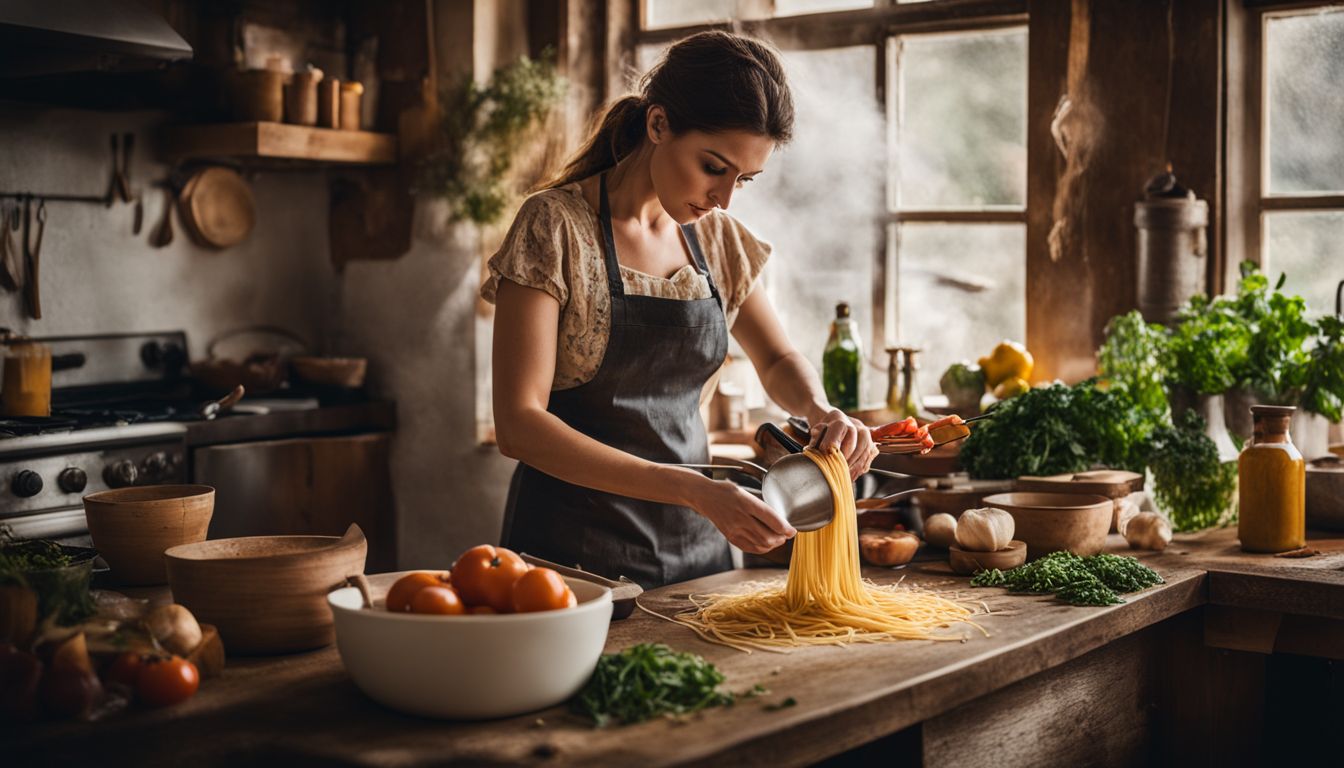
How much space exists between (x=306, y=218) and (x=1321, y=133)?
361cm

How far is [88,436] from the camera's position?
3828 millimetres

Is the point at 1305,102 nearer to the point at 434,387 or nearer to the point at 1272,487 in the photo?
the point at 1272,487

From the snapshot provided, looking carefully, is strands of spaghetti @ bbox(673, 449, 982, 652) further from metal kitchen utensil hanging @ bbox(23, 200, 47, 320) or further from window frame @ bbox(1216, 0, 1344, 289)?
metal kitchen utensil hanging @ bbox(23, 200, 47, 320)

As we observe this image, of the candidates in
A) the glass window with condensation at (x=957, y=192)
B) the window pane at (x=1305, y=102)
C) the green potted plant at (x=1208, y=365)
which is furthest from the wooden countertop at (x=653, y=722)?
the glass window with condensation at (x=957, y=192)

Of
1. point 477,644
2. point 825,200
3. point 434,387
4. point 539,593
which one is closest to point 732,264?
point 539,593

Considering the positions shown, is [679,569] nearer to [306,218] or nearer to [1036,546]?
[1036,546]

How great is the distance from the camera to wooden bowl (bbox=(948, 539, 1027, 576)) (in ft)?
8.24

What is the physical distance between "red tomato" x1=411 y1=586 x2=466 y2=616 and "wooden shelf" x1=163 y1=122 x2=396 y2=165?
3173 millimetres

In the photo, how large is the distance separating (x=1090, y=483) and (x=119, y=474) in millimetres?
2710

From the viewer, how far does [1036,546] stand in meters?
2.62

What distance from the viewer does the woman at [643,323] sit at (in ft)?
7.77

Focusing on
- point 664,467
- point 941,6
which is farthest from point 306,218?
point 664,467

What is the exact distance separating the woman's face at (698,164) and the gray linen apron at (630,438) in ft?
0.69

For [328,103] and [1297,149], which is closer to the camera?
[1297,149]
